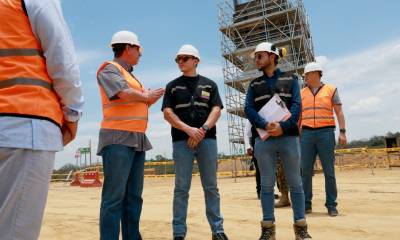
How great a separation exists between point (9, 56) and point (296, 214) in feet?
9.62

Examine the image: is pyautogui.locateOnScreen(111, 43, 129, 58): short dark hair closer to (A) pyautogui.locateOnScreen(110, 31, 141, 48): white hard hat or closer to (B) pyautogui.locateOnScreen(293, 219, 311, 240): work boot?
(A) pyautogui.locateOnScreen(110, 31, 141, 48): white hard hat

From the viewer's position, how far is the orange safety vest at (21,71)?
1.54 meters

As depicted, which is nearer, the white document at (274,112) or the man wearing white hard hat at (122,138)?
the man wearing white hard hat at (122,138)

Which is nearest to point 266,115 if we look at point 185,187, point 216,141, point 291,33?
point 216,141

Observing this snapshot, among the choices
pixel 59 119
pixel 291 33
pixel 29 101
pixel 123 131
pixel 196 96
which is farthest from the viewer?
pixel 291 33

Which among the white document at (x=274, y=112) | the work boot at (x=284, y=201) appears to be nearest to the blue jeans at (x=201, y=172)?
the white document at (x=274, y=112)

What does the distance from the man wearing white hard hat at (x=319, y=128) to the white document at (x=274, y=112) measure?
1.69 meters

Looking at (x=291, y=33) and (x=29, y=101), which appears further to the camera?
(x=291, y=33)

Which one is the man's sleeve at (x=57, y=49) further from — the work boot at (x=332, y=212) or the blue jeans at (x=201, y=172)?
the work boot at (x=332, y=212)

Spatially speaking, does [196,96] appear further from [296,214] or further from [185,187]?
[296,214]

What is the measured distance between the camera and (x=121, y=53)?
343 cm

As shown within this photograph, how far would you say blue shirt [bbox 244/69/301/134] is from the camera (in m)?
3.78

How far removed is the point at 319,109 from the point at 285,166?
6.15 ft

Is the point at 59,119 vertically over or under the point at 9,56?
under
